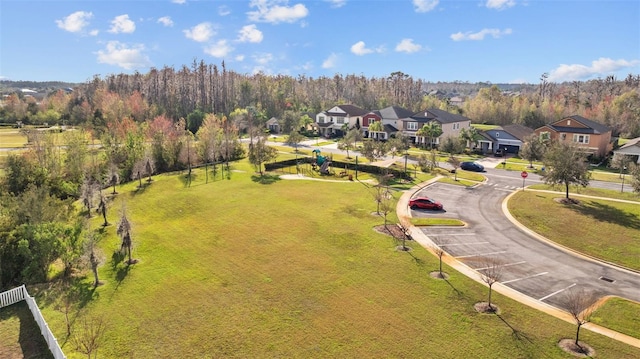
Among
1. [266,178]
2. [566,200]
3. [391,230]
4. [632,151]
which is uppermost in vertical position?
[632,151]

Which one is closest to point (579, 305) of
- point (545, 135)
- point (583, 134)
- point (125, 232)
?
point (125, 232)

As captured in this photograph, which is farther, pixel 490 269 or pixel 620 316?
pixel 490 269

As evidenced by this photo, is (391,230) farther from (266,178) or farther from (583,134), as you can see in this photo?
(583,134)

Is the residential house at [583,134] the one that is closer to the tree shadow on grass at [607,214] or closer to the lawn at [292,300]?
the tree shadow on grass at [607,214]

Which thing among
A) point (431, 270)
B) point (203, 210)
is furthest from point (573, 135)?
point (203, 210)

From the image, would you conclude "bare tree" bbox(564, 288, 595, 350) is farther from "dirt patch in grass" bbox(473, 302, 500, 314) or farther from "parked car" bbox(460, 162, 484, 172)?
"parked car" bbox(460, 162, 484, 172)

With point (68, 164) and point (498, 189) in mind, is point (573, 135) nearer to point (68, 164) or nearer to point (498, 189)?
point (498, 189)

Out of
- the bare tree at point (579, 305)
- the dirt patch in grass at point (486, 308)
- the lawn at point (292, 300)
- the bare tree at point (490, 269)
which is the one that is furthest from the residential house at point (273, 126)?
the bare tree at point (579, 305)
